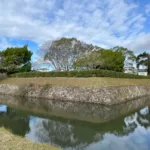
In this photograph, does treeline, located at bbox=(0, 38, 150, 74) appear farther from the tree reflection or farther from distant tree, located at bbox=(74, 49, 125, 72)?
the tree reflection

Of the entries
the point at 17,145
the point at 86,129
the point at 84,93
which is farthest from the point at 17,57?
the point at 17,145

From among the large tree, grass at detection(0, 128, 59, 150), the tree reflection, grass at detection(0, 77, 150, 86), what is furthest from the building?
grass at detection(0, 128, 59, 150)

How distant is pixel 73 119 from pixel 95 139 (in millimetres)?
3064

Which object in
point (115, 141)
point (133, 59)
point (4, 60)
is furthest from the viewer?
point (133, 59)

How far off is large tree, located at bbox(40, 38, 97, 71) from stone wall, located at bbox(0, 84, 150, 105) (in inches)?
359

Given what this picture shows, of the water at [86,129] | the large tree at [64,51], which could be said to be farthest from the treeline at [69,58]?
the water at [86,129]

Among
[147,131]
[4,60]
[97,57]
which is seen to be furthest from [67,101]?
[4,60]

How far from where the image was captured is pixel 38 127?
26.1 feet

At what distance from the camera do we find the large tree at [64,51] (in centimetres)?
2659

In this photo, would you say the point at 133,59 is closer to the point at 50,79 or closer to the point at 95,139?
the point at 50,79

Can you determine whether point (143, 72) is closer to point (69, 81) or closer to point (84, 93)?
point (69, 81)

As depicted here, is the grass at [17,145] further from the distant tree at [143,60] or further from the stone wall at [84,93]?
the distant tree at [143,60]

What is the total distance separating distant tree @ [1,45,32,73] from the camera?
27.8m

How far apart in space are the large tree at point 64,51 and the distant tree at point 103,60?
5.01 ft
